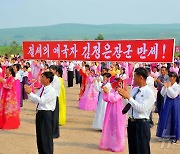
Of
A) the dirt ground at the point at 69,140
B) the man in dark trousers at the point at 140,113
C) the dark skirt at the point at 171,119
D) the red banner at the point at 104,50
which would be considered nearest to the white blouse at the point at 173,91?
the dark skirt at the point at 171,119

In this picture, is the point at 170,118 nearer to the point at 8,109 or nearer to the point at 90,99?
the point at 8,109

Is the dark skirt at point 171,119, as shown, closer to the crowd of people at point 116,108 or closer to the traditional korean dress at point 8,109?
the crowd of people at point 116,108

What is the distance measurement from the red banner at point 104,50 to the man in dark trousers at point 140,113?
2006 mm

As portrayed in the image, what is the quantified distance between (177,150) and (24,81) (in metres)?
7.44

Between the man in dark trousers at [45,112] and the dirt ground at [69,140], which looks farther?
the dirt ground at [69,140]

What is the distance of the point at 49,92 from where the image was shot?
19.4 ft

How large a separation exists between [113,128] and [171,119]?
1.39m

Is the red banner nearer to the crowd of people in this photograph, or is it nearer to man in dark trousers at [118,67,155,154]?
the crowd of people

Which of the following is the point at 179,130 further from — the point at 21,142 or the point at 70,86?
the point at 70,86

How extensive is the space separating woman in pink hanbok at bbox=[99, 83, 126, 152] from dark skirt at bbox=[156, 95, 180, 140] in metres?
1.03

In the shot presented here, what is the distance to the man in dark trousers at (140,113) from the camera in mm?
4934

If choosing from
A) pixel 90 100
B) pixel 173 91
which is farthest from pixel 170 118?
A: pixel 90 100

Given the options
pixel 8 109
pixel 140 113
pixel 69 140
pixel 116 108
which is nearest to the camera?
pixel 140 113

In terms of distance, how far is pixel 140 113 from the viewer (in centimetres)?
502
